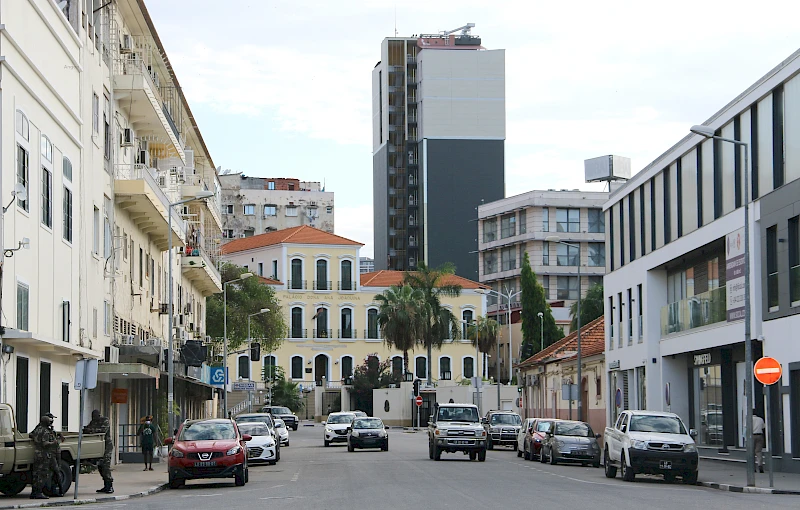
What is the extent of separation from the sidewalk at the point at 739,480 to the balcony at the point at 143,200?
20568 millimetres

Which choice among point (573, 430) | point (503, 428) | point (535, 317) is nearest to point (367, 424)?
point (503, 428)

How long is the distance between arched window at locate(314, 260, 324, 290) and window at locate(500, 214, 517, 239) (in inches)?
683

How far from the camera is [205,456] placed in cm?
2823

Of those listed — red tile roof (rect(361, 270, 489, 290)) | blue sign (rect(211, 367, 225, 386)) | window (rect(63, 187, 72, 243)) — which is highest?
→ red tile roof (rect(361, 270, 489, 290))

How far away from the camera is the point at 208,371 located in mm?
62781

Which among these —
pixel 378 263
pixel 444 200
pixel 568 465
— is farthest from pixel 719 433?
pixel 378 263

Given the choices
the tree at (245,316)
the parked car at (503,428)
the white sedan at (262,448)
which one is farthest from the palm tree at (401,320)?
the white sedan at (262,448)

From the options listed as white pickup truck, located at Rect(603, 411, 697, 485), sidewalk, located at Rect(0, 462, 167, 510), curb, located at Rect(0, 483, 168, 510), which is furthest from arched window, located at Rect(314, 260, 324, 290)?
curb, located at Rect(0, 483, 168, 510)

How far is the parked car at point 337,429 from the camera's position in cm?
5826

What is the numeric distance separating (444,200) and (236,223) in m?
22.7

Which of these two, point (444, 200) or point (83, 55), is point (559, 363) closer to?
point (83, 55)

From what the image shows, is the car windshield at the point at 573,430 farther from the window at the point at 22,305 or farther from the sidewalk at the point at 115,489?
the window at the point at 22,305

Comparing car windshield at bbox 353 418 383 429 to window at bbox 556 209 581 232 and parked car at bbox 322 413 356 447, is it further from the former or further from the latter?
window at bbox 556 209 581 232

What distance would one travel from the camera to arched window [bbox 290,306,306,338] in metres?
116
